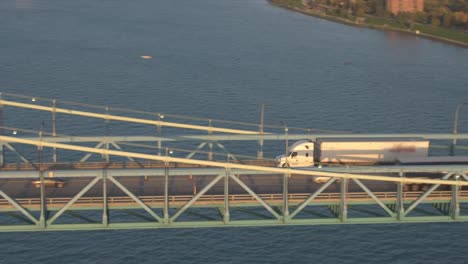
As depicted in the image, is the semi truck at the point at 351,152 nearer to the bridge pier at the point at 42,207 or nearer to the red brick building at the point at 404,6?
the bridge pier at the point at 42,207

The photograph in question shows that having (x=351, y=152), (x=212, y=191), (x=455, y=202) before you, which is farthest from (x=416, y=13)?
(x=212, y=191)

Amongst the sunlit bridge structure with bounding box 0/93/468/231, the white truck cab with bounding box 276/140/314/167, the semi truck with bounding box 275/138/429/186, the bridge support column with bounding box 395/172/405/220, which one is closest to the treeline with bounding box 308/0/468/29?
the semi truck with bounding box 275/138/429/186

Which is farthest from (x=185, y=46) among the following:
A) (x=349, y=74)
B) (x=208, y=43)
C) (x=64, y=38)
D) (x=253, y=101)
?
(x=253, y=101)

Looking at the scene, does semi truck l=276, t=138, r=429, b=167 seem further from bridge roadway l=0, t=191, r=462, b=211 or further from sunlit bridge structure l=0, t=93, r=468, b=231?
bridge roadway l=0, t=191, r=462, b=211

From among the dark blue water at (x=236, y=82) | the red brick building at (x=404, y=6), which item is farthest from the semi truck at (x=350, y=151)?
the red brick building at (x=404, y=6)

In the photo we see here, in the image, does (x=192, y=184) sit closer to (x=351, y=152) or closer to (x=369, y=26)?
(x=351, y=152)

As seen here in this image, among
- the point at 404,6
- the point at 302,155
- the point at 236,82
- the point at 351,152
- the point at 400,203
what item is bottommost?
the point at 400,203
